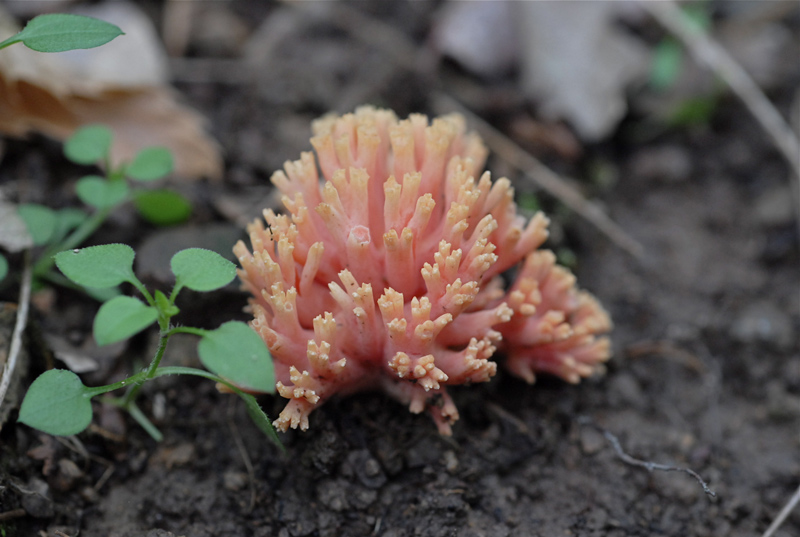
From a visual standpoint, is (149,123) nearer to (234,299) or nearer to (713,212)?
(234,299)

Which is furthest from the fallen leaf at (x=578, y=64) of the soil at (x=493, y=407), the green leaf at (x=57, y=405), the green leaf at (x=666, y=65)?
the green leaf at (x=57, y=405)

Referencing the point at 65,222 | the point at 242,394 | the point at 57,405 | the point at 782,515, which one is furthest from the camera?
the point at 65,222

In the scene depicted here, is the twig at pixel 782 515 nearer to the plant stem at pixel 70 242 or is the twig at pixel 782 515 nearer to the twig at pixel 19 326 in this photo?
the twig at pixel 19 326

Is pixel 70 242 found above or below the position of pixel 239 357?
below

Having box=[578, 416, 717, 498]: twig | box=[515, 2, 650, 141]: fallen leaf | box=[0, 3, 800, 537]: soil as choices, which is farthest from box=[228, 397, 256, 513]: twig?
box=[515, 2, 650, 141]: fallen leaf

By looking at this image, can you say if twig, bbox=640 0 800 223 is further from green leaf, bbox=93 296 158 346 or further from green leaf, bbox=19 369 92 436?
green leaf, bbox=19 369 92 436

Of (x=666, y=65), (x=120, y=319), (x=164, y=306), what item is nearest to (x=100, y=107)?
(x=164, y=306)

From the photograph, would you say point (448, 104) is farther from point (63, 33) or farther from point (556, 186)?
point (63, 33)

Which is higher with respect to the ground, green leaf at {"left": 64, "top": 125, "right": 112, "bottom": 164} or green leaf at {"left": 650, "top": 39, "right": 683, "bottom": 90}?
green leaf at {"left": 650, "top": 39, "right": 683, "bottom": 90}
